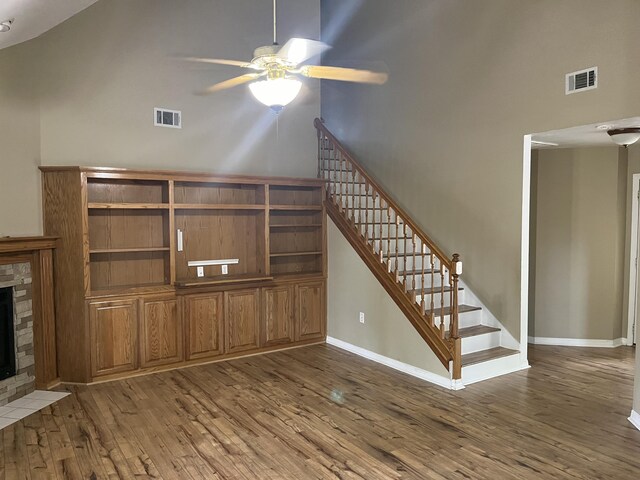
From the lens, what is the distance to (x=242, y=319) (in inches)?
225

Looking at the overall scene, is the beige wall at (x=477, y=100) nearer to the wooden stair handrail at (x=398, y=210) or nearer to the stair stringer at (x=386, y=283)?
the wooden stair handrail at (x=398, y=210)

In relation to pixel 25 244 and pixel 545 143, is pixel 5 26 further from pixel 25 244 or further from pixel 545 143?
pixel 545 143

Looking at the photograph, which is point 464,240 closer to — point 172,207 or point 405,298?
point 405,298

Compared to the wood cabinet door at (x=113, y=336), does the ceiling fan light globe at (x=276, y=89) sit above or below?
above

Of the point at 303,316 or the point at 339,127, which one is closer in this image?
the point at 303,316

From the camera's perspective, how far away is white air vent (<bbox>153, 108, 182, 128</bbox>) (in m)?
5.47

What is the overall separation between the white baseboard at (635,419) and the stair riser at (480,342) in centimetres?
147

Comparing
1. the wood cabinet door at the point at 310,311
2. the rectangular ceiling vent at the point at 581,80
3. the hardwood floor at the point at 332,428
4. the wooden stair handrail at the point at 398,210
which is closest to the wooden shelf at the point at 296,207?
the wooden stair handrail at the point at 398,210

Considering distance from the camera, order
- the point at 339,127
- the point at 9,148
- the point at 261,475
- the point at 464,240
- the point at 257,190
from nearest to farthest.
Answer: the point at 261,475 → the point at 9,148 → the point at 464,240 → the point at 257,190 → the point at 339,127

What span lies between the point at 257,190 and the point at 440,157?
89.7 inches

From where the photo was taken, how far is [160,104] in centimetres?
550

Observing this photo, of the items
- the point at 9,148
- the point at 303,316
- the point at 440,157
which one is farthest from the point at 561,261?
the point at 9,148

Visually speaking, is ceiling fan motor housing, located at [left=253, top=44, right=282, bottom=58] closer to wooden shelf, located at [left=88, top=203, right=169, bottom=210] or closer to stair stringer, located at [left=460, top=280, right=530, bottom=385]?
wooden shelf, located at [left=88, top=203, right=169, bottom=210]

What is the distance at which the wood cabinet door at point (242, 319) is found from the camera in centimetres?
561
